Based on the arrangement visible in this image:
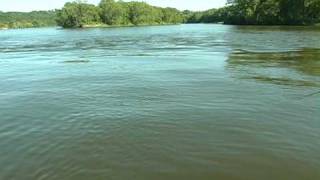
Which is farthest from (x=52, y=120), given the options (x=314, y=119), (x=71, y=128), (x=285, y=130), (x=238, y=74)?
(x=238, y=74)

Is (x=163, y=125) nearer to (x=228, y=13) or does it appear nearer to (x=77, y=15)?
(x=228, y=13)

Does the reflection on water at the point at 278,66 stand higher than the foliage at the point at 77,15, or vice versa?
the foliage at the point at 77,15

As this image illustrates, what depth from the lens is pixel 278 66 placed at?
2217cm

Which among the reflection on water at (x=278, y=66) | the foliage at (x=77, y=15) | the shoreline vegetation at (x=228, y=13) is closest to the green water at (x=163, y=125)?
the reflection on water at (x=278, y=66)

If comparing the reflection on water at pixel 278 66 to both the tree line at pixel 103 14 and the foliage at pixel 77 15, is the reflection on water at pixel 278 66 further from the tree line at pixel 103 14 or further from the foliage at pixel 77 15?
the foliage at pixel 77 15

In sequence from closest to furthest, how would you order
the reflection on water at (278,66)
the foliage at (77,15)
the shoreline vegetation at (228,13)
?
1. the reflection on water at (278,66)
2. the shoreline vegetation at (228,13)
3. the foliage at (77,15)

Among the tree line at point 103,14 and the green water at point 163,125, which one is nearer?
the green water at point 163,125

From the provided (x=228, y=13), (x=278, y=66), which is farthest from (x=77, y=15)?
(x=278, y=66)

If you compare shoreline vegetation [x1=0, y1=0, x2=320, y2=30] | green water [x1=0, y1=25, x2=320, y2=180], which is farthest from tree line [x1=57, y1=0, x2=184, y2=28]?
green water [x1=0, y1=25, x2=320, y2=180]

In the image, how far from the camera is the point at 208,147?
9.16 meters

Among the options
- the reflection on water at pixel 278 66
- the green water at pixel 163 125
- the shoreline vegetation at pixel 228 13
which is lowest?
the green water at pixel 163 125

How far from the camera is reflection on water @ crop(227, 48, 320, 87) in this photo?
58.5 feet

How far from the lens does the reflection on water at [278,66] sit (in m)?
17.8

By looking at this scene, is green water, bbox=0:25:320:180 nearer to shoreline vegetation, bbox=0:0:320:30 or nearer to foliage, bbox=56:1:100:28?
shoreline vegetation, bbox=0:0:320:30
